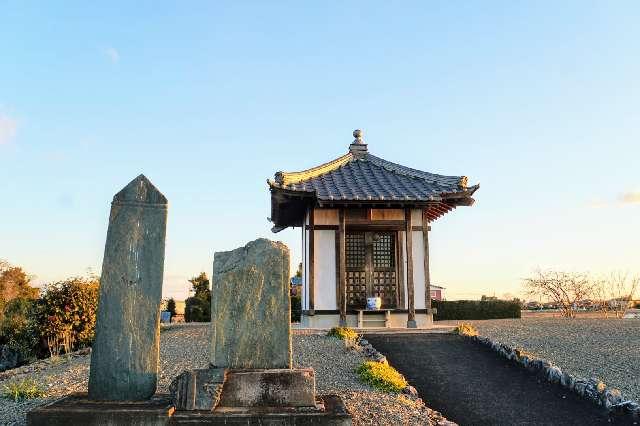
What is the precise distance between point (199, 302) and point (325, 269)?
10415 millimetres

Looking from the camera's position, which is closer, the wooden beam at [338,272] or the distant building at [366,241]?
the distant building at [366,241]

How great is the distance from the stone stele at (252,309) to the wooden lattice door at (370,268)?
8631 mm

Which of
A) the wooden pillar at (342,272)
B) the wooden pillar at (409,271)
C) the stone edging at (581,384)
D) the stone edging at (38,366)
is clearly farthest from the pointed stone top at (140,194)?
the wooden pillar at (409,271)

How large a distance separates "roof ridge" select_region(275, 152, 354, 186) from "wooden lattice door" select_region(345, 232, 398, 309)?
2.00 metres

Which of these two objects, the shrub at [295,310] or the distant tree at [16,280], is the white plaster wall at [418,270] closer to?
the shrub at [295,310]

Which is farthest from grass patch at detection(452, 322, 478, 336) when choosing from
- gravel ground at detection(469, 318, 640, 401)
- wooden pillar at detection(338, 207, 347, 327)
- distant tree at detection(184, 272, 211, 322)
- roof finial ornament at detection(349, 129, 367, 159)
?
distant tree at detection(184, 272, 211, 322)

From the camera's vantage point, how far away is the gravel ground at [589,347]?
7.58 meters

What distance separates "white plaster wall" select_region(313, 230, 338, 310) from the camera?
1277 centimetres

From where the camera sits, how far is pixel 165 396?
459cm

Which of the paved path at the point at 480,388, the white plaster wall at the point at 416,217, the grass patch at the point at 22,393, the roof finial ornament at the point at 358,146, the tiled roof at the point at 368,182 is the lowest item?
the paved path at the point at 480,388

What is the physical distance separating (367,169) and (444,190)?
285cm

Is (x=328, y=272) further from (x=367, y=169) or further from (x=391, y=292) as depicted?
(x=367, y=169)

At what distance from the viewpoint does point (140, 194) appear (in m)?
4.75

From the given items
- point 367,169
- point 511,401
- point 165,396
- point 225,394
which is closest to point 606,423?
point 511,401
